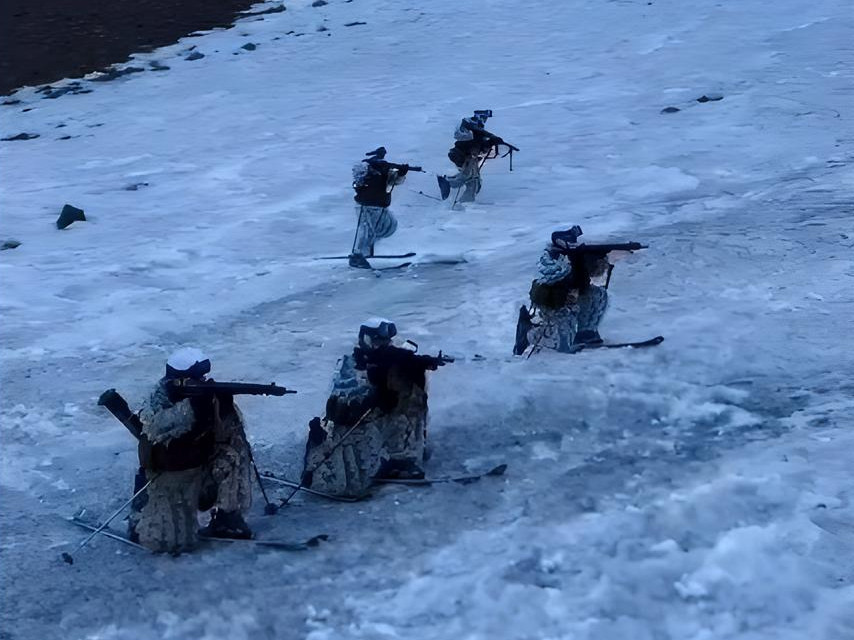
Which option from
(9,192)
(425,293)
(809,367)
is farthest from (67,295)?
(809,367)

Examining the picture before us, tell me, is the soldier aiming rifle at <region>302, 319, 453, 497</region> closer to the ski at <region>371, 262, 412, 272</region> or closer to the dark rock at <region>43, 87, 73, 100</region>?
the ski at <region>371, 262, 412, 272</region>

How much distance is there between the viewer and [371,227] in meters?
11.8

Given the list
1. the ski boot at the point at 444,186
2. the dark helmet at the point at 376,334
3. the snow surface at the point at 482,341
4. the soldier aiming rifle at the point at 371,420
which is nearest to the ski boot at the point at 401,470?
the soldier aiming rifle at the point at 371,420

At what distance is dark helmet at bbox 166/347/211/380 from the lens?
235 inches

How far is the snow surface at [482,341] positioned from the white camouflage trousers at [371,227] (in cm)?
37

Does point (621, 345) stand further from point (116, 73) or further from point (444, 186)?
point (116, 73)

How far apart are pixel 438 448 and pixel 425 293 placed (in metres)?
3.72

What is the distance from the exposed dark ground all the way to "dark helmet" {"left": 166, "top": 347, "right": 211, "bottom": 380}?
831 inches

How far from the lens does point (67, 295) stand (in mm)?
11727

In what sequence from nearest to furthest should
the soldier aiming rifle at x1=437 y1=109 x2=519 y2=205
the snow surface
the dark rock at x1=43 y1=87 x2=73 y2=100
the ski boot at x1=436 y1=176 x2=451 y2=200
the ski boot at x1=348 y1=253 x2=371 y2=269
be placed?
the snow surface
the ski boot at x1=348 y1=253 x2=371 y2=269
the soldier aiming rifle at x1=437 y1=109 x2=519 y2=205
the ski boot at x1=436 y1=176 x2=451 y2=200
the dark rock at x1=43 y1=87 x2=73 y2=100

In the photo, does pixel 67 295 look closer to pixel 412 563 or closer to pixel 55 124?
pixel 412 563

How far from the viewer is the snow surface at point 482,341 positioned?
18.7 ft

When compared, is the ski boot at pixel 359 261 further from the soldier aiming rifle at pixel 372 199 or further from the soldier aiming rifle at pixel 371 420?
the soldier aiming rifle at pixel 371 420

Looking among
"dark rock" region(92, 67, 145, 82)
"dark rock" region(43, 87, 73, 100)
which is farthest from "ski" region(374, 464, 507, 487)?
"dark rock" region(92, 67, 145, 82)
